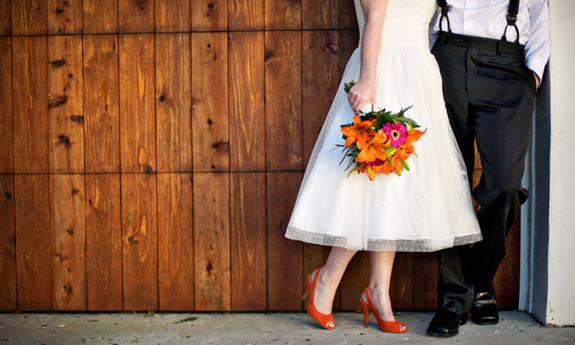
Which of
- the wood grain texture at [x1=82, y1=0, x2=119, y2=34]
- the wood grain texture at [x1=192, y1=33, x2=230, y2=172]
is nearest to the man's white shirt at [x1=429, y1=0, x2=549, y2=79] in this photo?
the wood grain texture at [x1=192, y1=33, x2=230, y2=172]

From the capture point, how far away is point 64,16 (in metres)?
3.47

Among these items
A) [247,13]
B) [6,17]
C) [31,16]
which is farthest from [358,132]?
[6,17]

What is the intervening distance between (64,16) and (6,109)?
55cm

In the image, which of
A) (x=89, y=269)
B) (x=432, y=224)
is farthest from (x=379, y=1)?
(x=89, y=269)

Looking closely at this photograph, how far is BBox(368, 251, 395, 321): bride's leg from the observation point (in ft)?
10.4

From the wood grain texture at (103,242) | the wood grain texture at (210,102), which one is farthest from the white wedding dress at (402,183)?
the wood grain texture at (103,242)

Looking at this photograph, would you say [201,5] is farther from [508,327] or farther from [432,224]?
[508,327]

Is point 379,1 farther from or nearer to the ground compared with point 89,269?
farther from the ground

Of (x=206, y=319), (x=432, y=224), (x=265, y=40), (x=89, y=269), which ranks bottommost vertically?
(x=206, y=319)

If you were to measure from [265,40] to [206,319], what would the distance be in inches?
55.4

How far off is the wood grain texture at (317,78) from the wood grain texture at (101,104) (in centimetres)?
94

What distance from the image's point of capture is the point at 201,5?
344 cm

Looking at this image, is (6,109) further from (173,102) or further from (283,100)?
(283,100)

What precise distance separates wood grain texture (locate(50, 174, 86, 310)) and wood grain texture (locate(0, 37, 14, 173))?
249mm
